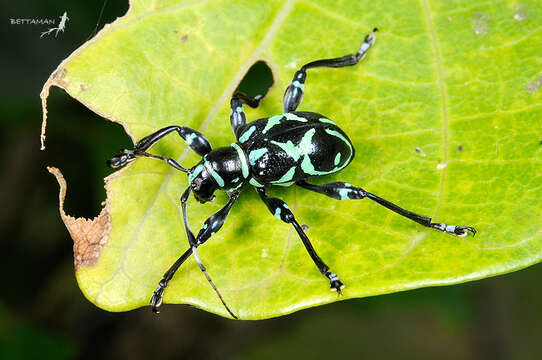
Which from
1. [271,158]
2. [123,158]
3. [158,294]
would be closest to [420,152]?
[271,158]

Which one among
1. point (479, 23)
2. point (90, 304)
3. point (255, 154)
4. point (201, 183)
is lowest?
point (90, 304)

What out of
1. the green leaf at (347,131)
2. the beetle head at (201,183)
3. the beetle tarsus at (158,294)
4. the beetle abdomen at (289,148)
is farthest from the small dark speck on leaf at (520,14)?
the beetle tarsus at (158,294)

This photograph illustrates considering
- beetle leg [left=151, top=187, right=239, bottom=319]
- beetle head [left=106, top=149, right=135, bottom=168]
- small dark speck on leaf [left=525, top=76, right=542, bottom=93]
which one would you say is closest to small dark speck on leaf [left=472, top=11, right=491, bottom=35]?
small dark speck on leaf [left=525, top=76, right=542, bottom=93]

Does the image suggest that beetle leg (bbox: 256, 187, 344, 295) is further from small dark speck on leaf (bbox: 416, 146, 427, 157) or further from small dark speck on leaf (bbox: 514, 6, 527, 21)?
small dark speck on leaf (bbox: 514, 6, 527, 21)

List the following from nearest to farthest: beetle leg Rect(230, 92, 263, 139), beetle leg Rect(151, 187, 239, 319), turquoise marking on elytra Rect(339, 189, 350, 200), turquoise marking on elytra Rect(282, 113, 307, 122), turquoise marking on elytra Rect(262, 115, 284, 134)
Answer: beetle leg Rect(151, 187, 239, 319) → turquoise marking on elytra Rect(339, 189, 350, 200) → beetle leg Rect(230, 92, 263, 139) → turquoise marking on elytra Rect(282, 113, 307, 122) → turquoise marking on elytra Rect(262, 115, 284, 134)

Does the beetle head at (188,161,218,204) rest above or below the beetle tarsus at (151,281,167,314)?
above

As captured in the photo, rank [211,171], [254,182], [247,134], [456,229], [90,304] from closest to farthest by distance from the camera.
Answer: [456,229] → [211,171] → [247,134] → [254,182] → [90,304]

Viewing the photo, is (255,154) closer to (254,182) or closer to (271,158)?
(271,158)
